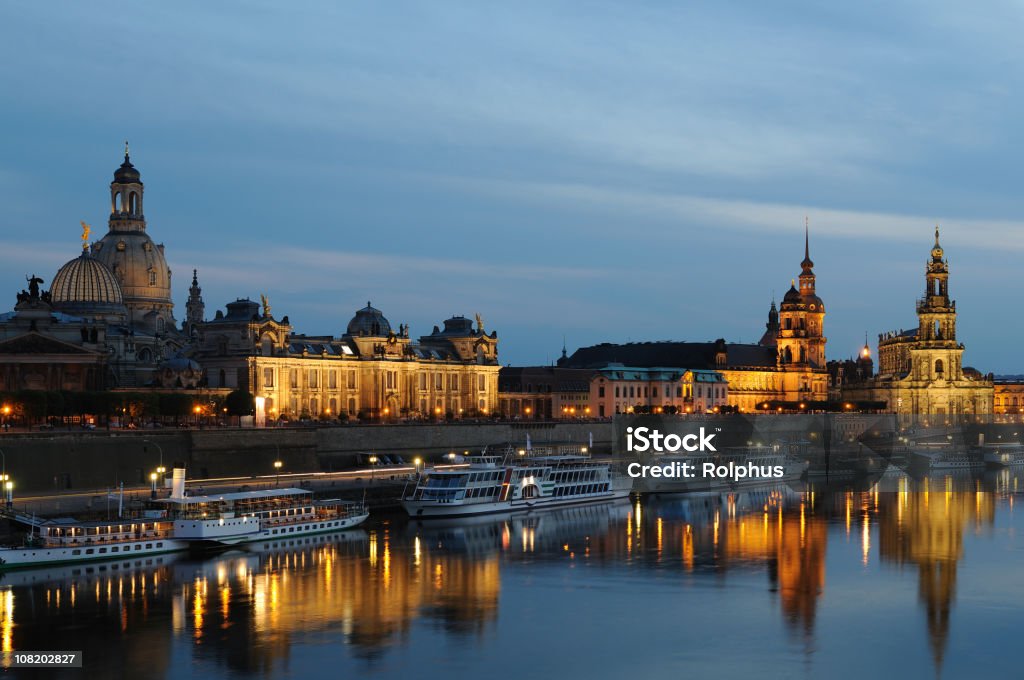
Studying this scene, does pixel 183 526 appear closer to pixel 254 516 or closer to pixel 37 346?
pixel 254 516

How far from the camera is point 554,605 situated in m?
48.3

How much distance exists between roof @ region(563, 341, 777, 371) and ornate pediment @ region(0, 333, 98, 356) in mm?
84706

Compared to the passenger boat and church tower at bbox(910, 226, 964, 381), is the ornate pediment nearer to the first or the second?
the passenger boat

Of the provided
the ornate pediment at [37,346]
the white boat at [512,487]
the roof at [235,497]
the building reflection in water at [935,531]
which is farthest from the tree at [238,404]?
the building reflection in water at [935,531]

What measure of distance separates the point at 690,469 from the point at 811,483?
9.91m

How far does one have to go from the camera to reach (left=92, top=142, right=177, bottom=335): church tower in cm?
12575

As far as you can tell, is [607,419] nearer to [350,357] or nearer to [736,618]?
[350,357]

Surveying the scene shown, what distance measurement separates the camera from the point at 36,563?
2116 inches

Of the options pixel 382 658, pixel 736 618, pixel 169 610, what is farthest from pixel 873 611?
pixel 169 610

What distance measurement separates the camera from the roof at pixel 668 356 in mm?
173750

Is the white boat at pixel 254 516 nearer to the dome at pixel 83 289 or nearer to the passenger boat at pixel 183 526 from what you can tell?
the passenger boat at pixel 183 526

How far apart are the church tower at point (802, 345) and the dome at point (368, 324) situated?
80.7 meters

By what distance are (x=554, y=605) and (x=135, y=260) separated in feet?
290

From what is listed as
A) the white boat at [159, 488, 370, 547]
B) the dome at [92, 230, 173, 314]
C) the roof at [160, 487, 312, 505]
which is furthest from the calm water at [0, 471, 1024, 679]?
the dome at [92, 230, 173, 314]
